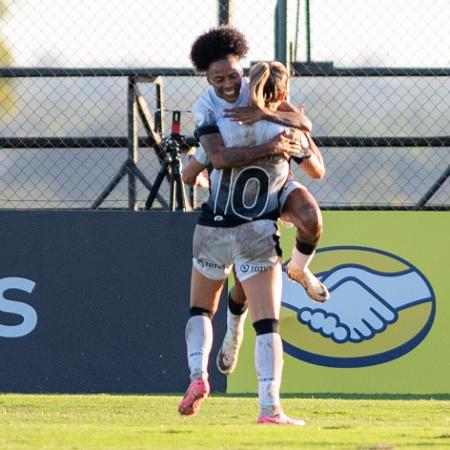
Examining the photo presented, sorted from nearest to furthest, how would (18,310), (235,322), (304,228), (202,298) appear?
1. (202,298)
2. (304,228)
3. (235,322)
4. (18,310)

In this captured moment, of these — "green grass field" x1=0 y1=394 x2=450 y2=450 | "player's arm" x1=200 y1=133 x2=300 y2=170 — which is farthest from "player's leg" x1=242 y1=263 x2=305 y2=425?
"player's arm" x1=200 y1=133 x2=300 y2=170

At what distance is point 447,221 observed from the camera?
36.8 feet

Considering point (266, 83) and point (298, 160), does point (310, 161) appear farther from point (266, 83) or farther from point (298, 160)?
point (266, 83)

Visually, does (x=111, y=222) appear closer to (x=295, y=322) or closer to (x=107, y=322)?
(x=107, y=322)

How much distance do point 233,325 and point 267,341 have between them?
0.98m

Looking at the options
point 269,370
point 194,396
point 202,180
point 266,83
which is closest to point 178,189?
point 202,180

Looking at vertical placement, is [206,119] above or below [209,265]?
above

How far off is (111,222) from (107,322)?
81 centimetres

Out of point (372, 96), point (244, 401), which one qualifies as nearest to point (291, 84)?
point (372, 96)

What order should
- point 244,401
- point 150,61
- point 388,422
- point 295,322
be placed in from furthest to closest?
point 150,61
point 295,322
point 244,401
point 388,422

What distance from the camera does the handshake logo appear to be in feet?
36.0

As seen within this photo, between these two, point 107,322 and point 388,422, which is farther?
point 107,322

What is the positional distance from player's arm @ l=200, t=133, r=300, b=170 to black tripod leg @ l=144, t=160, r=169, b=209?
396cm

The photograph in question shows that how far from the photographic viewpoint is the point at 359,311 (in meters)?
11.0
